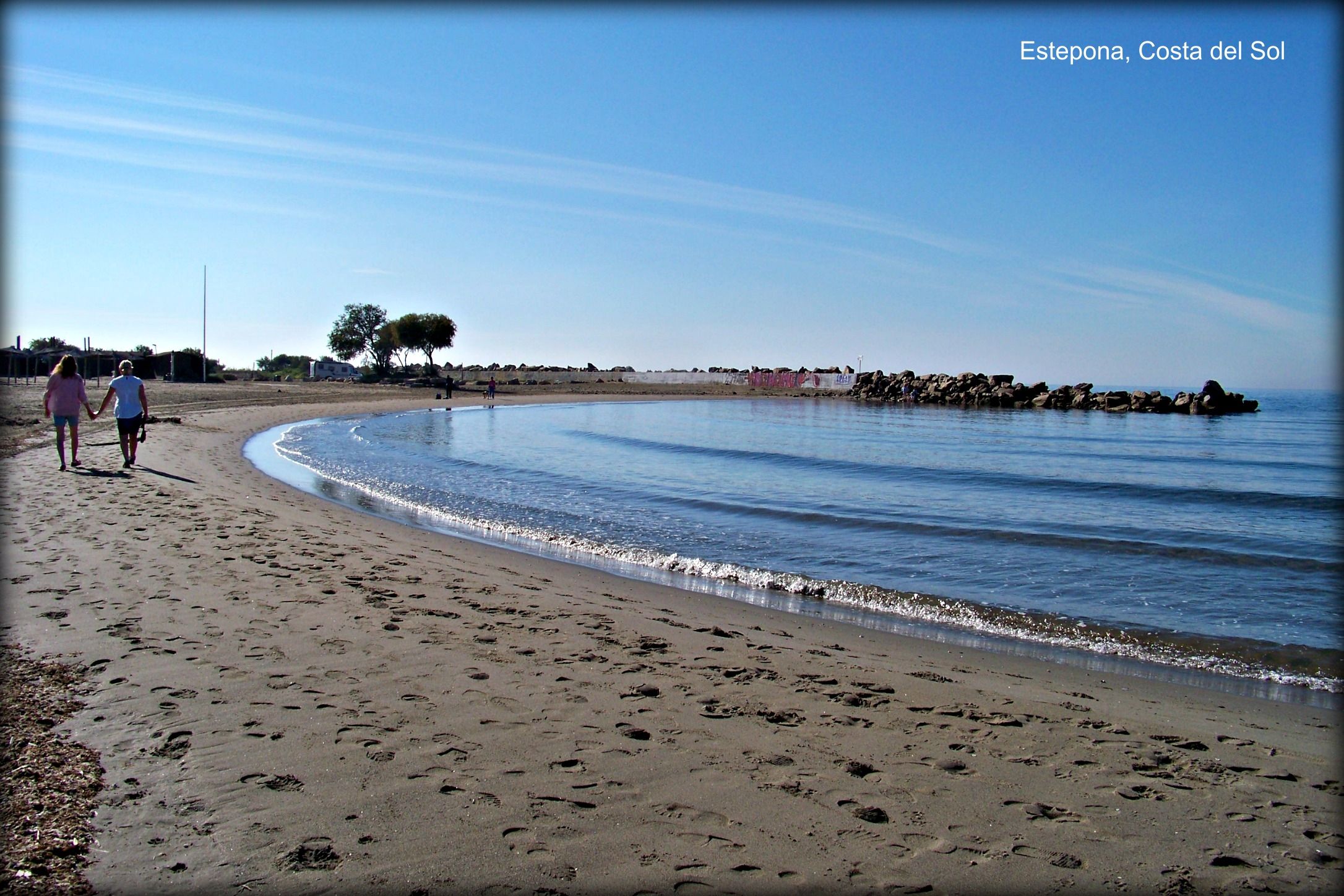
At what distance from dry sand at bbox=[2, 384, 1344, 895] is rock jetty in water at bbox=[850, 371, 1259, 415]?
59857 millimetres

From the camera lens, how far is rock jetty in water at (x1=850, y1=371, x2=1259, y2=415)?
58.0 meters

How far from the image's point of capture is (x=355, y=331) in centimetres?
10194

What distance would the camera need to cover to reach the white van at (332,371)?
8694 centimetres

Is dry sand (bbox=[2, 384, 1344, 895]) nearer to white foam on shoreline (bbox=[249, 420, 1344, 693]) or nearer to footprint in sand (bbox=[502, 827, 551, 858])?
footprint in sand (bbox=[502, 827, 551, 858])

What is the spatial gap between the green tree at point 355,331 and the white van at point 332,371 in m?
5.58

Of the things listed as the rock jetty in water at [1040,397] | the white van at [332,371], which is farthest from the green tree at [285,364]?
the rock jetty in water at [1040,397]

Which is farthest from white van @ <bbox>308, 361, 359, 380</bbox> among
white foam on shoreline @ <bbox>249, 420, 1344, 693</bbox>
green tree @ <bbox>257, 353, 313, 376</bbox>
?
white foam on shoreline @ <bbox>249, 420, 1344, 693</bbox>

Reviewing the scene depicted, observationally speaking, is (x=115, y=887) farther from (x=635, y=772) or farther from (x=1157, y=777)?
(x=1157, y=777)

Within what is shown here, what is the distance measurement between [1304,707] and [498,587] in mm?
6888

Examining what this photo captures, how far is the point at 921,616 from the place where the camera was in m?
8.19

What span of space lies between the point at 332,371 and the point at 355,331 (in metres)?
13.0

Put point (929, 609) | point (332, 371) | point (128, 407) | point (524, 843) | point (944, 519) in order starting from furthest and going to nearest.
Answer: point (332, 371) → point (128, 407) → point (944, 519) → point (929, 609) → point (524, 843)

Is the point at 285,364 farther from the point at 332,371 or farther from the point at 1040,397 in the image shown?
the point at 1040,397

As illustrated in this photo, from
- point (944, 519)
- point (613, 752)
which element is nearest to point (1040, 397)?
point (944, 519)
